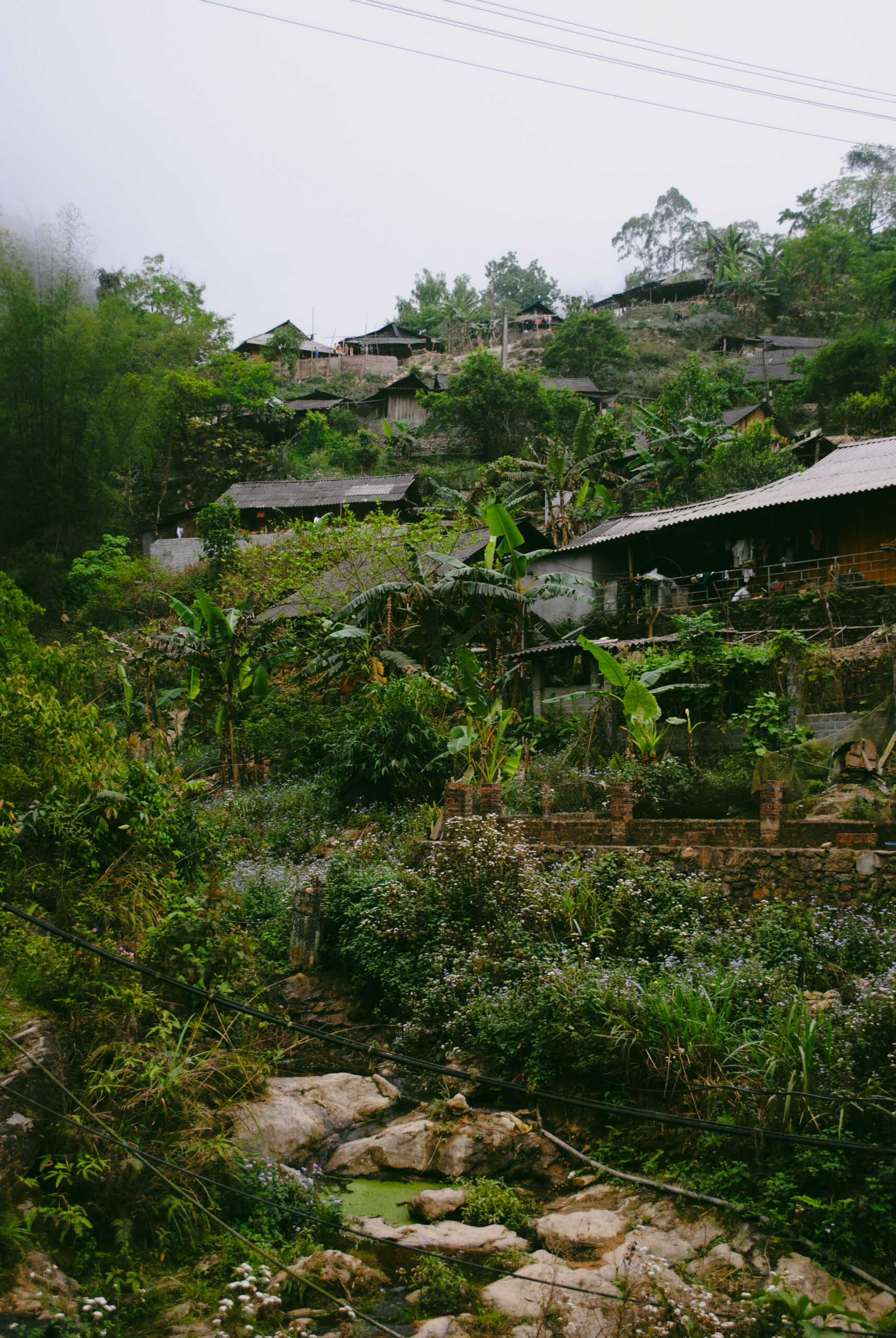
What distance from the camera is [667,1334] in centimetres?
464

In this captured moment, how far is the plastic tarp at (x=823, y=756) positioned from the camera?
33.5 feet

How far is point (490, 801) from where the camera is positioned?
9.91 meters

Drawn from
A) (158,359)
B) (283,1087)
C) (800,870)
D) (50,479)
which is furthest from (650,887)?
(158,359)

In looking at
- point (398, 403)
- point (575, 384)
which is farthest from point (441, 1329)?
point (575, 384)

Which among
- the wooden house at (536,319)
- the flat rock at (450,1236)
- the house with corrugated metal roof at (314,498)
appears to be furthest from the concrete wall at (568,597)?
the wooden house at (536,319)

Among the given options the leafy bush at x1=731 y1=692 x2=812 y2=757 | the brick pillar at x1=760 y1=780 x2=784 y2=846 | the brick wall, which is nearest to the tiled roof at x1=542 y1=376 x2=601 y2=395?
the leafy bush at x1=731 y1=692 x2=812 y2=757

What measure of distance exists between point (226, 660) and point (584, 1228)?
1075 centimetres

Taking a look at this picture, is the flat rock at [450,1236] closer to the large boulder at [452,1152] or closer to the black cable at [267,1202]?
the black cable at [267,1202]

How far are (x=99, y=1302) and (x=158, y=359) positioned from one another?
1266 inches

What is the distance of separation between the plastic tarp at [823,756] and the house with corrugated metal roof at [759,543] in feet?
14.0

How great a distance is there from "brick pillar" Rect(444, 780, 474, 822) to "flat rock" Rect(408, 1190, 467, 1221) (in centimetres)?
408

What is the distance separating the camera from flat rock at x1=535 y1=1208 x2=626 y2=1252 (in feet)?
18.3

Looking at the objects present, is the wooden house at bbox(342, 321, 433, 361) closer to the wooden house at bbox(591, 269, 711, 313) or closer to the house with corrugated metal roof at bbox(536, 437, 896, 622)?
the wooden house at bbox(591, 269, 711, 313)

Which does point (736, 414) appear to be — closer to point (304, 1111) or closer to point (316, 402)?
point (316, 402)
